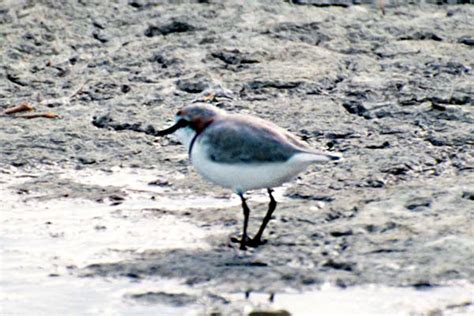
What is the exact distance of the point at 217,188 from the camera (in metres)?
8.41

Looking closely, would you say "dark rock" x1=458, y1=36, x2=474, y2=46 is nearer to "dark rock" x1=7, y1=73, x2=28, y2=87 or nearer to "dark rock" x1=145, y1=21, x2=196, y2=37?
"dark rock" x1=145, y1=21, x2=196, y2=37

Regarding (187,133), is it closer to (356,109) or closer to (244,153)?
(244,153)

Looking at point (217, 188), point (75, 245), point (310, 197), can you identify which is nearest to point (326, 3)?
point (217, 188)

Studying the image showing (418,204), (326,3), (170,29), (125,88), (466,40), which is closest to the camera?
(418,204)

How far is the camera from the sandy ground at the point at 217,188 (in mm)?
6781

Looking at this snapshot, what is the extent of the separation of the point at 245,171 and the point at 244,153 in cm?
9

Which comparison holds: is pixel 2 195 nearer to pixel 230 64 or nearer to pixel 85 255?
pixel 85 255

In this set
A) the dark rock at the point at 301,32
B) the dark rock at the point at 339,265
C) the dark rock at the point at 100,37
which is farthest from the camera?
the dark rock at the point at 100,37

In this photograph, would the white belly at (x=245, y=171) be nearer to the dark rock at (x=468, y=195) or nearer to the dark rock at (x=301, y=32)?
the dark rock at (x=468, y=195)

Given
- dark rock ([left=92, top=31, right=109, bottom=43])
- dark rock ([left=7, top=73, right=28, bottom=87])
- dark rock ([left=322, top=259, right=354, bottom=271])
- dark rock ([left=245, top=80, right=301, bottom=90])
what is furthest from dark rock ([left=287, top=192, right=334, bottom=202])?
dark rock ([left=92, top=31, right=109, bottom=43])

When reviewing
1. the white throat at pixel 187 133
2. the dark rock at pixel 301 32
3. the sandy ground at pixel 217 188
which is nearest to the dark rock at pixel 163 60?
the sandy ground at pixel 217 188

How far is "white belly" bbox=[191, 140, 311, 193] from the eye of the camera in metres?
7.07

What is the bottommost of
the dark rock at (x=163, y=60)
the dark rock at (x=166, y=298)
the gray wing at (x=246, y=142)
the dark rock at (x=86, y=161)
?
the dark rock at (x=86, y=161)

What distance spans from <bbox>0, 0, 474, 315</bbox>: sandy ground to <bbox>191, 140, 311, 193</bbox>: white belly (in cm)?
34
